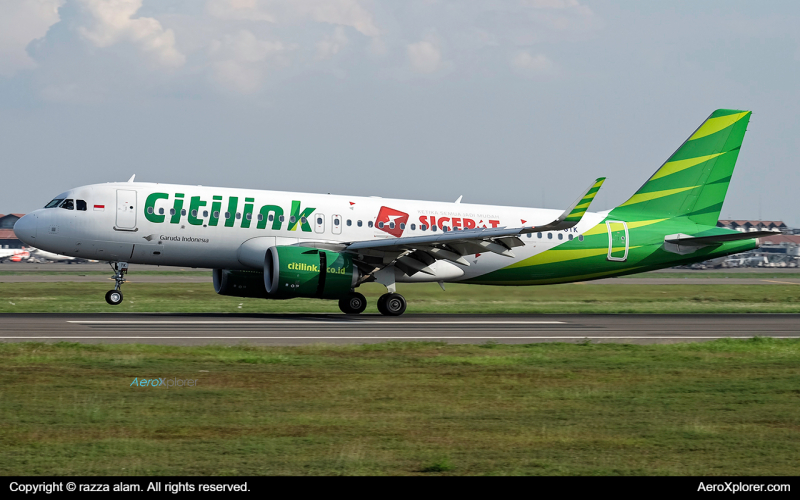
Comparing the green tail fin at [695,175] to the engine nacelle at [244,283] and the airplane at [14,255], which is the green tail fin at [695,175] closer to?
the engine nacelle at [244,283]

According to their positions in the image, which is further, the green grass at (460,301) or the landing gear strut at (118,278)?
the green grass at (460,301)

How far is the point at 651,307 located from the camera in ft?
118

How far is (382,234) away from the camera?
2983 cm

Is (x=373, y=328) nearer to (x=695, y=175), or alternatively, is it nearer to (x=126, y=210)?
(x=126, y=210)

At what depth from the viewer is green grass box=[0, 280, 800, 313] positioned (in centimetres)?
3161

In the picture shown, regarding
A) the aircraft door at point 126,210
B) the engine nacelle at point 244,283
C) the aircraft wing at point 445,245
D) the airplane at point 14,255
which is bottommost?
the engine nacelle at point 244,283

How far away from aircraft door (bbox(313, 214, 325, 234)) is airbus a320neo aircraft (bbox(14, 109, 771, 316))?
36mm

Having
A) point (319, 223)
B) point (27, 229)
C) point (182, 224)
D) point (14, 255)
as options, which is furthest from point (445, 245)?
point (14, 255)

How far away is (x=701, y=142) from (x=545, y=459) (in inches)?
1060

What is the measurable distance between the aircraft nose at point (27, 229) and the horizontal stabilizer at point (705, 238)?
73.4 ft

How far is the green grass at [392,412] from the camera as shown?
848 cm

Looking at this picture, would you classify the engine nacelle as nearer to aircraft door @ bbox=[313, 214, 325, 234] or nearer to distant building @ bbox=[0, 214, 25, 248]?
aircraft door @ bbox=[313, 214, 325, 234]

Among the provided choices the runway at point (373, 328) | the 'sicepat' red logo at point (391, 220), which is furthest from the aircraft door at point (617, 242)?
the 'sicepat' red logo at point (391, 220)
